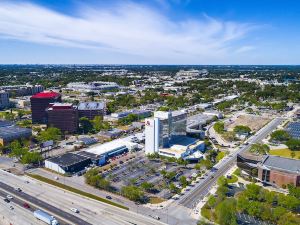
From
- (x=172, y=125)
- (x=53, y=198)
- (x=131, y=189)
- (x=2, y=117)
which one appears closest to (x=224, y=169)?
(x=172, y=125)

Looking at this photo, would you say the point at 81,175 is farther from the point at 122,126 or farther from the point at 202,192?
the point at 122,126

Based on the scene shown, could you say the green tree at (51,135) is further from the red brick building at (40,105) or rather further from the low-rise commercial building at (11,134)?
the red brick building at (40,105)

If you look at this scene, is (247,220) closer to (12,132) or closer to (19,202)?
(19,202)

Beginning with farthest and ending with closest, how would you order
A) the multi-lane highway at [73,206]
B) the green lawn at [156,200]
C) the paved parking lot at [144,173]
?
the paved parking lot at [144,173], the green lawn at [156,200], the multi-lane highway at [73,206]

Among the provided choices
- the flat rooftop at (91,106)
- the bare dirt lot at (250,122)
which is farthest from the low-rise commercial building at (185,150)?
the flat rooftop at (91,106)

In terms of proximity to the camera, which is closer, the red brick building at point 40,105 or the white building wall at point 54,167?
the white building wall at point 54,167

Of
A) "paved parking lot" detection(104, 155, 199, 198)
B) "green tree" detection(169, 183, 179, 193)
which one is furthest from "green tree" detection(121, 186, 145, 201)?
"green tree" detection(169, 183, 179, 193)

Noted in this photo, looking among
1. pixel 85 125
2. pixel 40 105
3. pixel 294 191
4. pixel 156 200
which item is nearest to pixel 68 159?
pixel 156 200
